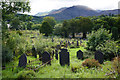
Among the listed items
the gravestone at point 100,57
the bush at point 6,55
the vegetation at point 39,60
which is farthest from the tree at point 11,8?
the gravestone at point 100,57

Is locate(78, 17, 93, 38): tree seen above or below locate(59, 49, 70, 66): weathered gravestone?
above

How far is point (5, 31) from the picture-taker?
7.95 m

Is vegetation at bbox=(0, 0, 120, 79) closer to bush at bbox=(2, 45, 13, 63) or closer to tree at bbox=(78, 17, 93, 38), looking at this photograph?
bush at bbox=(2, 45, 13, 63)

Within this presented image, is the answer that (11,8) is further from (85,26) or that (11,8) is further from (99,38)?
(85,26)

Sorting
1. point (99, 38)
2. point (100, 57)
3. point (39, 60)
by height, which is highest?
point (99, 38)

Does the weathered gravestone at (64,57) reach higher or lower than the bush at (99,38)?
lower

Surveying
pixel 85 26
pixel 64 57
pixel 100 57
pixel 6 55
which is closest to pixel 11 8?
pixel 6 55

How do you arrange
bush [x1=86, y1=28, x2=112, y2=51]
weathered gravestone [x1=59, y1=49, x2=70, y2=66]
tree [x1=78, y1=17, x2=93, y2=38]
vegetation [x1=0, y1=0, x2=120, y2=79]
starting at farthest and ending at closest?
tree [x1=78, y1=17, x2=93, y2=38]
bush [x1=86, y1=28, x2=112, y2=51]
weathered gravestone [x1=59, y1=49, x2=70, y2=66]
vegetation [x1=0, y1=0, x2=120, y2=79]

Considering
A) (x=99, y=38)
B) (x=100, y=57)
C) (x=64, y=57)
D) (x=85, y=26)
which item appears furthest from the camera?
(x=85, y=26)

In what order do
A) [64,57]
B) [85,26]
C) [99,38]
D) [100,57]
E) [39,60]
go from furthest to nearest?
[85,26], [99,38], [39,60], [100,57], [64,57]

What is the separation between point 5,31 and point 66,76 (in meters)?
5.84

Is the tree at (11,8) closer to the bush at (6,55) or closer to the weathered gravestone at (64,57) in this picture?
the bush at (6,55)

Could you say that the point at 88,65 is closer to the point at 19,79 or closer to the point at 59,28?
the point at 19,79

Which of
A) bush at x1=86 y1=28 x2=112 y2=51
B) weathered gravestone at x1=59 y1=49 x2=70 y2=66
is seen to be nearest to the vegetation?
bush at x1=86 y1=28 x2=112 y2=51
